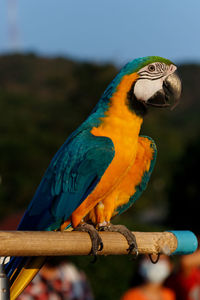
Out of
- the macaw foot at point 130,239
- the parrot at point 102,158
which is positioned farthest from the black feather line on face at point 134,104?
the macaw foot at point 130,239

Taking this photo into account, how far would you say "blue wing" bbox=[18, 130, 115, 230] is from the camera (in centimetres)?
156

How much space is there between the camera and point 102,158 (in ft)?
5.17

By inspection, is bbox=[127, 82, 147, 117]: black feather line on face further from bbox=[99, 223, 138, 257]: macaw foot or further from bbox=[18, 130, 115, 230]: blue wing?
bbox=[99, 223, 138, 257]: macaw foot

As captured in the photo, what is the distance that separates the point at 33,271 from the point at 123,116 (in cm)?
58

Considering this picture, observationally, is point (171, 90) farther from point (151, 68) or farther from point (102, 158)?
point (102, 158)

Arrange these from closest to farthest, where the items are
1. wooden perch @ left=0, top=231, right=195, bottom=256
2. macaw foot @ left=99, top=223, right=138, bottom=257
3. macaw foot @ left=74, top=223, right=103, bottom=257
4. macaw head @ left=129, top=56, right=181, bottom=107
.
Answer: wooden perch @ left=0, top=231, right=195, bottom=256
macaw foot @ left=74, top=223, right=103, bottom=257
macaw foot @ left=99, top=223, right=138, bottom=257
macaw head @ left=129, top=56, right=181, bottom=107

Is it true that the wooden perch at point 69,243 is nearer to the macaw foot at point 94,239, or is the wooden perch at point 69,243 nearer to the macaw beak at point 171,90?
A: the macaw foot at point 94,239

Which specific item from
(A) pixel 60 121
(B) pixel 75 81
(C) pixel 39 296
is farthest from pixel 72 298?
(B) pixel 75 81

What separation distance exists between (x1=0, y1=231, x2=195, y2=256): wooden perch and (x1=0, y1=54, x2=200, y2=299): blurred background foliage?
3.44 metres

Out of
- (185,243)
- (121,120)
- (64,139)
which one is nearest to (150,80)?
(121,120)

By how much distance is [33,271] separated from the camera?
4.77ft

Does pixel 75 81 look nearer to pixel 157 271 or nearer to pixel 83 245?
pixel 157 271

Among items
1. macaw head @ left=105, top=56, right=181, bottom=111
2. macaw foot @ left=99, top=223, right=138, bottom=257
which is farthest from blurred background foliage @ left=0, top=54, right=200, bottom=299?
macaw head @ left=105, top=56, right=181, bottom=111

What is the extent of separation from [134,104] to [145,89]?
73 millimetres
